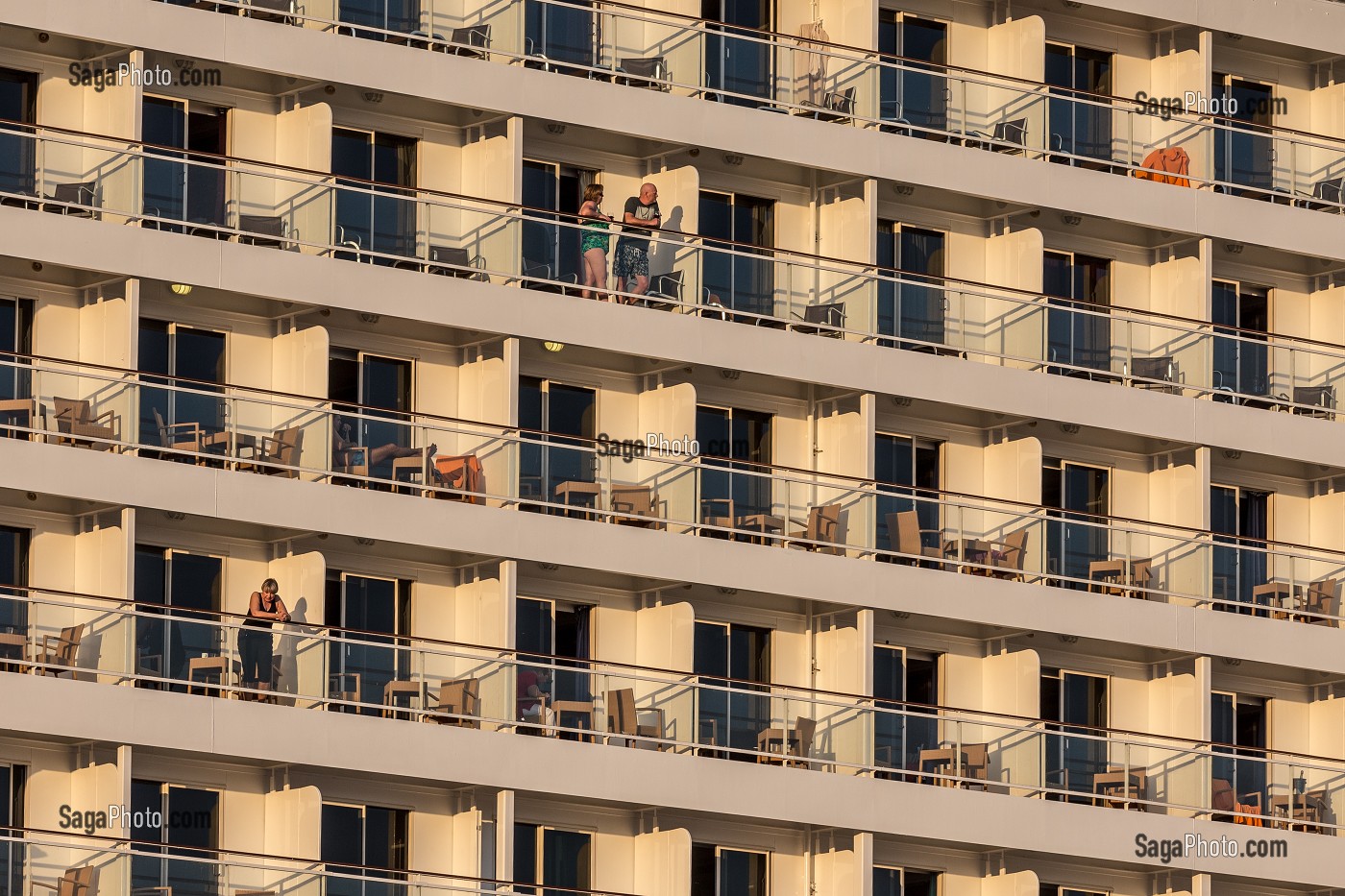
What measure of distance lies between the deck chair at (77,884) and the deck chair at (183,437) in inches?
221

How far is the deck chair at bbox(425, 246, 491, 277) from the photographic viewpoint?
62.3 meters

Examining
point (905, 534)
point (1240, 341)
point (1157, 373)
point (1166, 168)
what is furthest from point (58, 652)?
point (1240, 341)

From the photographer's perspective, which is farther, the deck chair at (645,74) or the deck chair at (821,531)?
the deck chair at (645,74)

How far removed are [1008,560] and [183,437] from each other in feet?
40.8

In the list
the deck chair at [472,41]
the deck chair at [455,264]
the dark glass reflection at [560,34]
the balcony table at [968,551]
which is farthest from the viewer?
the balcony table at [968,551]

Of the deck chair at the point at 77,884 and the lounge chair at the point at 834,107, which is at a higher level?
the lounge chair at the point at 834,107

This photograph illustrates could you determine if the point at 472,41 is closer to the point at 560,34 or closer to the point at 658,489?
the point at 560,34

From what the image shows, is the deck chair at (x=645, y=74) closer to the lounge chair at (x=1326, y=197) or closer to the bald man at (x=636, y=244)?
the bald man at (x=636, y=244)

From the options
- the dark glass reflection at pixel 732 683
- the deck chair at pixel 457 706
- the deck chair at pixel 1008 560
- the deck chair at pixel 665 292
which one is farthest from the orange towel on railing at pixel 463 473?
the deck chair at pixel 1008 560

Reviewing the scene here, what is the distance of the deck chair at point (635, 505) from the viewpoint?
62594 millimetres

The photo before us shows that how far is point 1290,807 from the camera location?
219 feet

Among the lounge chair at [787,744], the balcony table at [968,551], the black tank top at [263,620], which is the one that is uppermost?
the balcony table at [968,551]

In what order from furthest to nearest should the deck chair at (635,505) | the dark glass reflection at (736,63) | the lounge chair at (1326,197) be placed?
the lounge chair at (1326,197) < the dark glass reflection at (736,63) < the deck chair at (635,505)

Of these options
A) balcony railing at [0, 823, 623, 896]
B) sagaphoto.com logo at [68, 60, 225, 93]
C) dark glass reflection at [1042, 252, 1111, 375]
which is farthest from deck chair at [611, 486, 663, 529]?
sagaphoto.com logo at [68, 60, 225, 93]
